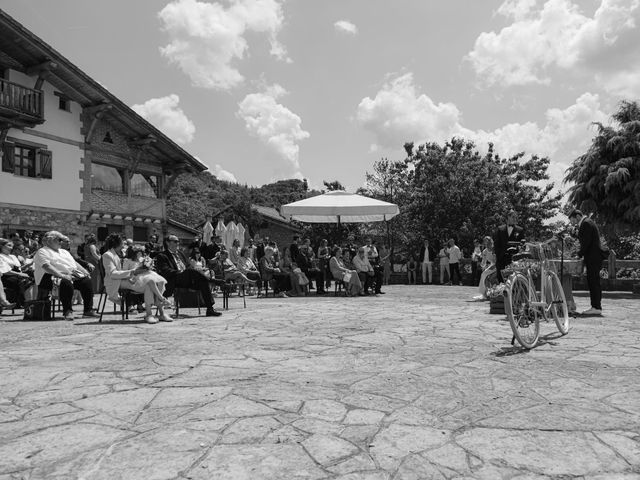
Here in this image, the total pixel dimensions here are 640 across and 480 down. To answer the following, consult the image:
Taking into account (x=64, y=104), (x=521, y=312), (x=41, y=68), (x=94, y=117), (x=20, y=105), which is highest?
(x=41, y=68)

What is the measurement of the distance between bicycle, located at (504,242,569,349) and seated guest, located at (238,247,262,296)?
7367 mm

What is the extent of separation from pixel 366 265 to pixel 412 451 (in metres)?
10.6

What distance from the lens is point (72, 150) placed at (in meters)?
19.9

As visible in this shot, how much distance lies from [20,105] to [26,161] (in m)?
2.21

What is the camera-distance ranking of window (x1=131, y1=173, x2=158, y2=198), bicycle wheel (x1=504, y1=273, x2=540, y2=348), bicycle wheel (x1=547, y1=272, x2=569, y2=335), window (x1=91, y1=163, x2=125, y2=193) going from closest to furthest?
bicycle wheel (x1=504, y1=273, x2=540, y2=348), bicycle wheel (x1=547, y1=272, x2=569, y2=335), window (x1=91, y1=163, x2=125, y2=193), window (x1=131, y1=173, x2=158, y2=198)

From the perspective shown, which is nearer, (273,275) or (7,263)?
(7,263)

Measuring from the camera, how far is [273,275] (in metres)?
12.2

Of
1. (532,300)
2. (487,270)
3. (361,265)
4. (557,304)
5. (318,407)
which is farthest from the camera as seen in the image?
(361,265)

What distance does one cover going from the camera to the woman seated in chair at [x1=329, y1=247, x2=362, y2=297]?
40.3 feet

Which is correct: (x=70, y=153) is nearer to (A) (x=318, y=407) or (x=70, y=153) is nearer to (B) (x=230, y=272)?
(B) (x=230, y=272)

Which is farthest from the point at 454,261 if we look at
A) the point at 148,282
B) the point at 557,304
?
the point at 148,282

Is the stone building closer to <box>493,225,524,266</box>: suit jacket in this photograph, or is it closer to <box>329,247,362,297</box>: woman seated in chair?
<box>329,247,362,297</box>: woman seated in chair

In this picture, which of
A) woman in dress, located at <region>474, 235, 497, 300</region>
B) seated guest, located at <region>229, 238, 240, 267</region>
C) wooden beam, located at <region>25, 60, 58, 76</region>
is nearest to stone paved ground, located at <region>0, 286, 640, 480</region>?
woman in dress, located at <region>474, 235, 497, 300</region>

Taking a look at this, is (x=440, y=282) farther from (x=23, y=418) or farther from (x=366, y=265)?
(x=23, y=418)
